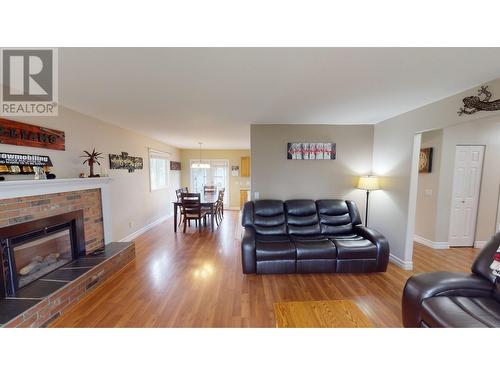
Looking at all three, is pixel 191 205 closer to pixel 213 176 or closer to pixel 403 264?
pixel 213 176

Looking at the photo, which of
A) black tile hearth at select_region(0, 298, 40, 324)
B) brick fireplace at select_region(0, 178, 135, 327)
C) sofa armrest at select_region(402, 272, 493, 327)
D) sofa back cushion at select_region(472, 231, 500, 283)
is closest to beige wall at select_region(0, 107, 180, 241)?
brick fireplace at select_region(0, 178, 135, 327)

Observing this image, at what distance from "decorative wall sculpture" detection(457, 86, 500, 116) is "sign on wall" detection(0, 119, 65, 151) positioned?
15.1 feet

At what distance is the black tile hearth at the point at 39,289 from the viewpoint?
5.88ft

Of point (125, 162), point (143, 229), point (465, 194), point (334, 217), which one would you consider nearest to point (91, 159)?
point (125, 162)

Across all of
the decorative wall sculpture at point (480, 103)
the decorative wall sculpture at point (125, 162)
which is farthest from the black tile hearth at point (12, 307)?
the decorative wall sculpture at point (480, 103)

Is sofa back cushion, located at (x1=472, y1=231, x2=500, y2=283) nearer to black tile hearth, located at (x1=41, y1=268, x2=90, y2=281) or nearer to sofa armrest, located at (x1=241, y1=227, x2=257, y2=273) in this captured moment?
sofa armrest, located at (x1=241, y1=227, x2=257, y2=273)

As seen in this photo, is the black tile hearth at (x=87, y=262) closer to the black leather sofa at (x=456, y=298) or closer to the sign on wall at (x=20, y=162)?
the sign on wall at (x=20, y=162)

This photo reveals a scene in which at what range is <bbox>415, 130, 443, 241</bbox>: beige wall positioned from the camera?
3492 mm

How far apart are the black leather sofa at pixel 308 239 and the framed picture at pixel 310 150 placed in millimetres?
825

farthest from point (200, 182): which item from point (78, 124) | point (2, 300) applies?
point (2, 300)

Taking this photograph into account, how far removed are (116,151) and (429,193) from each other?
6052 mm
